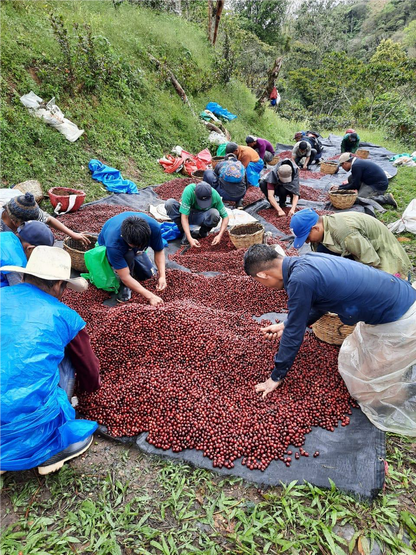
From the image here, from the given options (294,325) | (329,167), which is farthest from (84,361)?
(329,167)

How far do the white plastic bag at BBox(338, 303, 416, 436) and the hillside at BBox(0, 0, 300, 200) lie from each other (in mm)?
5856

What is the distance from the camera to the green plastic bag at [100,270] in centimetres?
352

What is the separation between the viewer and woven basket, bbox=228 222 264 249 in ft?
14.9

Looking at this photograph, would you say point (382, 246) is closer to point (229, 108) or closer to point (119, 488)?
point (119, 488)

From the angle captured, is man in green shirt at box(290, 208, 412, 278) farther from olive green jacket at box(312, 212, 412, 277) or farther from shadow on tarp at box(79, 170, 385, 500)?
shadow on tarp at box(79, 170, 385, 500)

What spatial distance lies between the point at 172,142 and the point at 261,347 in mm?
8380

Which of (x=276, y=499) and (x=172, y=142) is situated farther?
(x=172, y=142)

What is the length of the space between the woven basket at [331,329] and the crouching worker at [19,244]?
2439 mm

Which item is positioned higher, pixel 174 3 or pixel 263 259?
pixel 174 3

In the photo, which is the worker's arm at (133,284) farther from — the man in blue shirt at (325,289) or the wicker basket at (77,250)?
the man in blue shirt at (325,289)

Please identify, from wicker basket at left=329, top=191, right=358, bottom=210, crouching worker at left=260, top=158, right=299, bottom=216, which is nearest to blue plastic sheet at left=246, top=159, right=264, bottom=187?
crouching worker at left=260, top=158, right=299, bottom=216

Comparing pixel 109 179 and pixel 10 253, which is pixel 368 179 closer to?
pixel 109 179

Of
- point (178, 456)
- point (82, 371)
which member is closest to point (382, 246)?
point (178, 456)

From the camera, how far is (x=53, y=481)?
6.50ft
